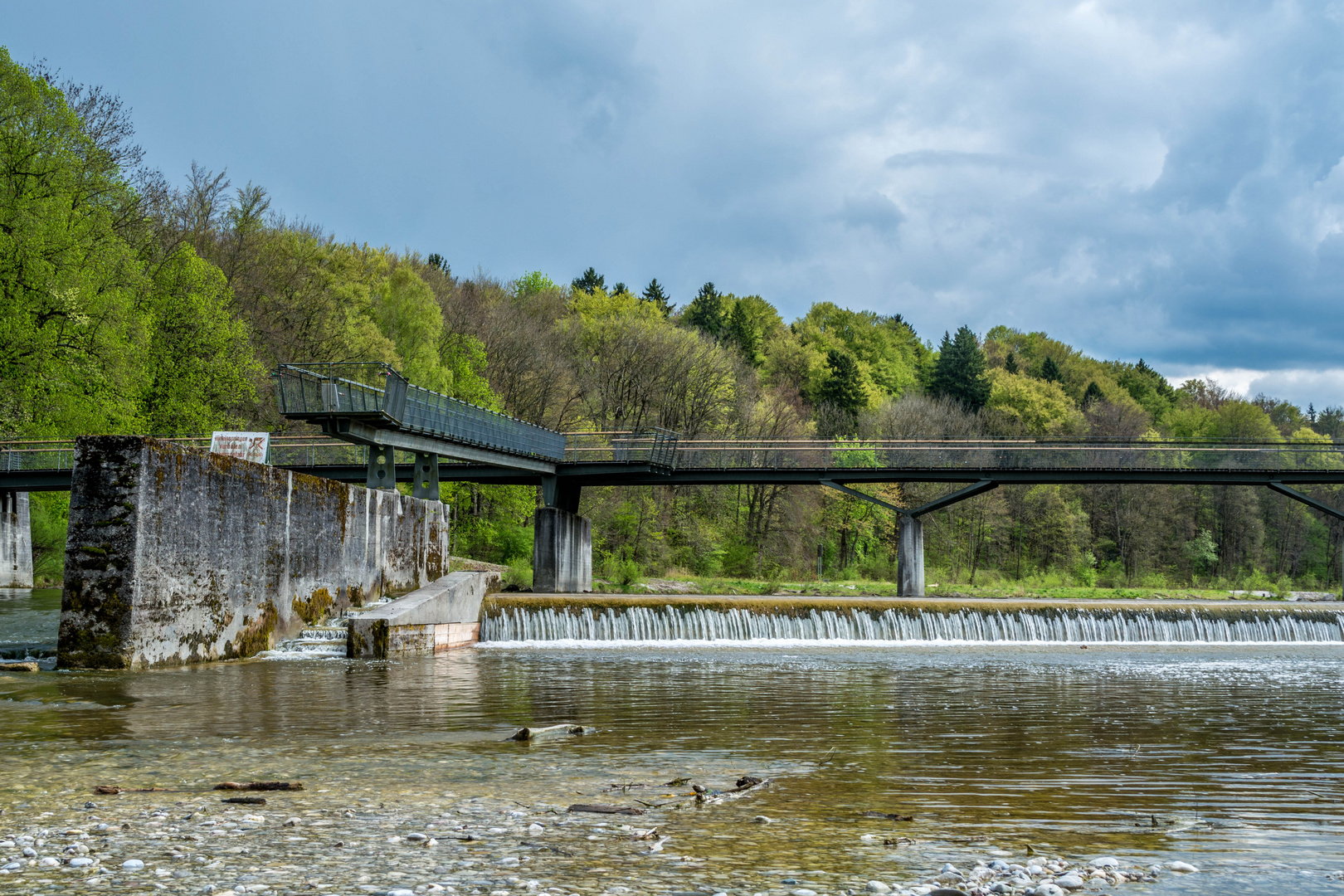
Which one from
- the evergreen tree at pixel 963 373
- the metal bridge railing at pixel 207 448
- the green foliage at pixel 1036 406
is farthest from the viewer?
the evergreen tree at pixel 963 373

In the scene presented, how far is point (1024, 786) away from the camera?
335 inches

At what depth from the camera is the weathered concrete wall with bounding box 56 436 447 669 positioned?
16500mm

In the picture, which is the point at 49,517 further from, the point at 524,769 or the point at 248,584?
the point at 524,769

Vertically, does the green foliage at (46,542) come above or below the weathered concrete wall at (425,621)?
above

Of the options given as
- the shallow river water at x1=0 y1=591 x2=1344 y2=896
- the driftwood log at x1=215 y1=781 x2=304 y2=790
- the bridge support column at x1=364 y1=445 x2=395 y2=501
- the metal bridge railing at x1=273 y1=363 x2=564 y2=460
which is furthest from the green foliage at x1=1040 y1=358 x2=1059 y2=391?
the driftwood log at x1=215 y1=781 x2=304 y2=790

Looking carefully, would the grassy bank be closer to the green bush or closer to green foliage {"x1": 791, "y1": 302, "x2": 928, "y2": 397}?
the green bush

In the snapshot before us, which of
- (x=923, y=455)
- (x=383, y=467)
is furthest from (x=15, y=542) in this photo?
(x=923, y=455)

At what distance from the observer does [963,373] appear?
88.8m

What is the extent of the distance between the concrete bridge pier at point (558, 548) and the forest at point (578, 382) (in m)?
5.53

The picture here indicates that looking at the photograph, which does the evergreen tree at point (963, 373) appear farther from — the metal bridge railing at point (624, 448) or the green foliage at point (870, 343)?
the metal bridge railing at point (624, 448)

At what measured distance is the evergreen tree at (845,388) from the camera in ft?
244

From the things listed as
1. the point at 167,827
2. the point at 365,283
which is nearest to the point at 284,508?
the point at 167,827

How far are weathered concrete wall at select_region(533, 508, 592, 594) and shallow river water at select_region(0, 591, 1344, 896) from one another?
22564 millimetres

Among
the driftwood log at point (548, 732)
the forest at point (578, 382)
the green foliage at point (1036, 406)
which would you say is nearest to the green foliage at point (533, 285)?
the forest at point (578, 382)
